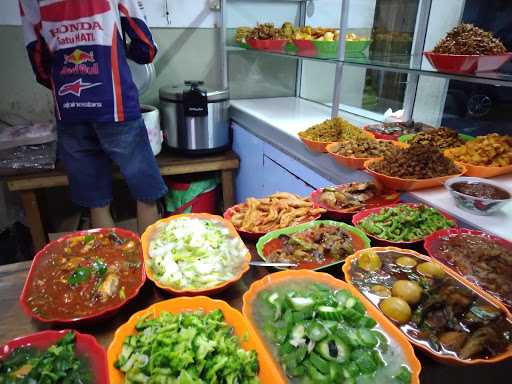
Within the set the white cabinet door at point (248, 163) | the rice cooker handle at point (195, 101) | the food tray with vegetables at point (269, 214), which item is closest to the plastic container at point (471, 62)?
the food tray with vegetables at point (269, 214)

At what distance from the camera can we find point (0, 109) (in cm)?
297

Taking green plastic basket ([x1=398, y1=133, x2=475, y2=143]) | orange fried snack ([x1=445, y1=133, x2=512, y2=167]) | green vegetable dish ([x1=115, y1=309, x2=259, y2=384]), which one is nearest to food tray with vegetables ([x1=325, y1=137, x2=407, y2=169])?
green plastic basket ([x1=398, y1=133, x2=475, y2=143])

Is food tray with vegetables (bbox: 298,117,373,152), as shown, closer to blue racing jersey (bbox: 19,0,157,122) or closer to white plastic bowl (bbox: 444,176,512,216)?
white plastic bowl (bbox: 444,176,512,216)

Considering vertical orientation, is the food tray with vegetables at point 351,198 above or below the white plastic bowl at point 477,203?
below

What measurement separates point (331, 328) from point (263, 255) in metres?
0.42

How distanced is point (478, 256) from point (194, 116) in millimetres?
2266

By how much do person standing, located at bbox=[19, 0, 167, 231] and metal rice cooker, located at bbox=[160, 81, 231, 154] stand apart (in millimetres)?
599

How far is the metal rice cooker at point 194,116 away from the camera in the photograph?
2.86m

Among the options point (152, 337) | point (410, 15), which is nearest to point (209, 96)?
point (410, 15)

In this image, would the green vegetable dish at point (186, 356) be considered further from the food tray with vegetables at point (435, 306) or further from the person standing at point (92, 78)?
the person standing at point (92, 78)

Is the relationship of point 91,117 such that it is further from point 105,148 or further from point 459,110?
point 459,110

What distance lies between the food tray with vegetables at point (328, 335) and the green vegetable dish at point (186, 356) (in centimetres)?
8

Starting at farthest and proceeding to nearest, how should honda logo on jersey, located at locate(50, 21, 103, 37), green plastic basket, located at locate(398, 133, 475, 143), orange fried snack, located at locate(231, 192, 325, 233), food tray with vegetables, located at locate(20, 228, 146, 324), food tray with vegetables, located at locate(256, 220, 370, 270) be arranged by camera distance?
1. green plastic basket, located at locate(398, 133, 475, 143)
2. honda logo on jersey, located at locate(50, 21, 103, 37)
3. orange fried snack, located at locate(231, 192, 325, 233)
4. food tray with vegetables, located at locate(256, 220, 370, 270)
5. food tray with vegetables, located at locate(20, 228, 146, 324)

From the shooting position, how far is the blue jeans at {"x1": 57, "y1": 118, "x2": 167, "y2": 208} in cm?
225
